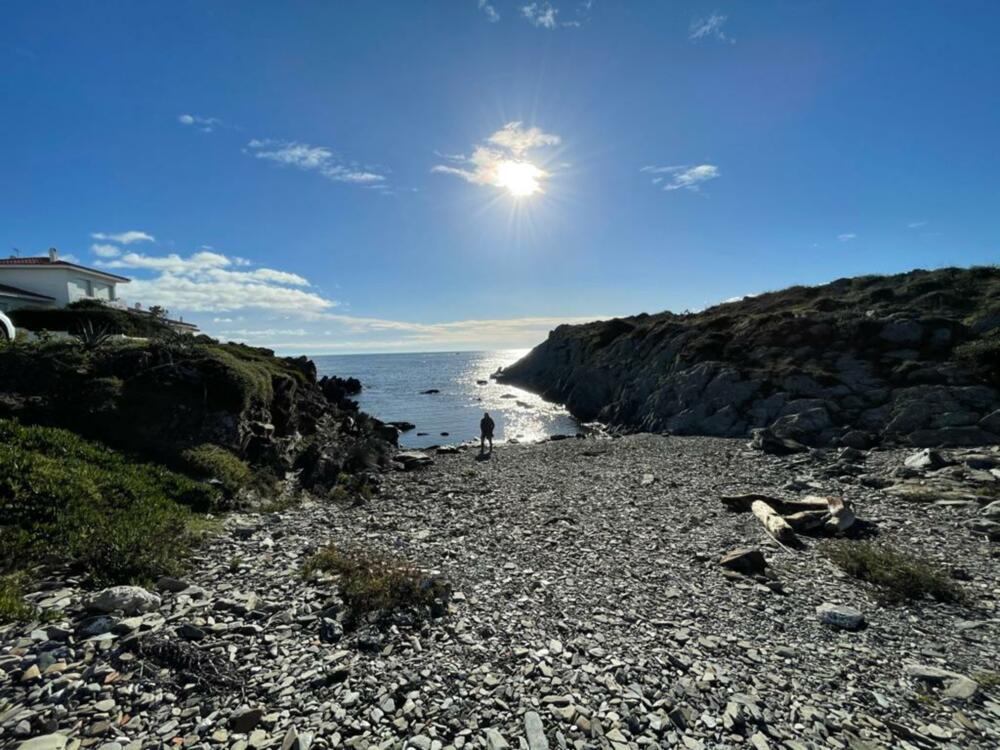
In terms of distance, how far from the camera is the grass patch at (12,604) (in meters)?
7.17

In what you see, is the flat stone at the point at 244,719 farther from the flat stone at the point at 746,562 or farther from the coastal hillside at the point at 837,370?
the coastal hillside at the point at 837,370

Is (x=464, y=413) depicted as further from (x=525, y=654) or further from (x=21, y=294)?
(x=525, y=654)

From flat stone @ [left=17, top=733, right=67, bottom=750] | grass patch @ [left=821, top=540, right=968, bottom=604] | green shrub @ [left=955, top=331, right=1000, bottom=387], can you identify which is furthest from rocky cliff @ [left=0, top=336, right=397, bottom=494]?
green shrub @ [left=955, top=331, right=1000, bottom=387]

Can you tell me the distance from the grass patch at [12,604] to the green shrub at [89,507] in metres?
0.99

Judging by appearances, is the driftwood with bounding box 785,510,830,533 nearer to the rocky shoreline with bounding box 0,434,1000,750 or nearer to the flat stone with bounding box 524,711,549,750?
the rocky shoreline with bounding box 0,434,1000,750

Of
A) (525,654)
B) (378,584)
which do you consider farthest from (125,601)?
(525,654)

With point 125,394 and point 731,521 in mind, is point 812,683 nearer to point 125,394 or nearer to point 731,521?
point 731,521

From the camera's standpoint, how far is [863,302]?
47.8 metres

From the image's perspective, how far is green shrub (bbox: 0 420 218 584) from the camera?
912cm

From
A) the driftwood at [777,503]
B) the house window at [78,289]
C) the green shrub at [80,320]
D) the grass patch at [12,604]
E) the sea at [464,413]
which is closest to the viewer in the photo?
the grass patch at [12,604]

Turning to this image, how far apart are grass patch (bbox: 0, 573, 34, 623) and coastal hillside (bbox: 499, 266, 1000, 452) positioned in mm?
31323

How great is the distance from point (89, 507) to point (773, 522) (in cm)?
1955

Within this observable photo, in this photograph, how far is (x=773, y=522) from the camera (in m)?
14.6

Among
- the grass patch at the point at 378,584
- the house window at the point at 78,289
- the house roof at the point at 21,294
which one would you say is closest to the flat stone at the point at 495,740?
Result: the grass patch at the point at 378,584
